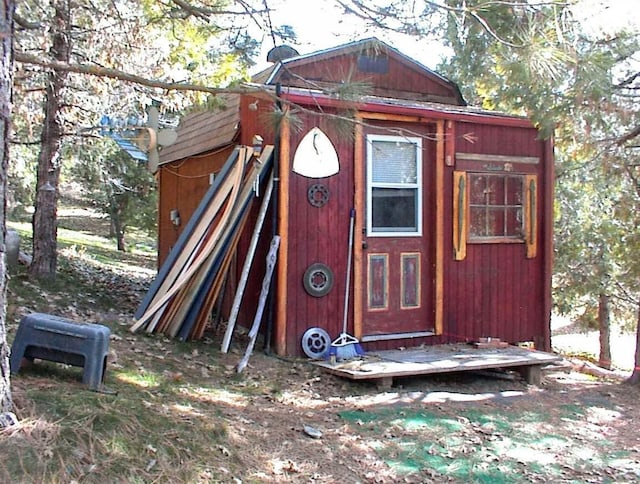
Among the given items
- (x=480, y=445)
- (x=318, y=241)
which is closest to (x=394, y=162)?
(x=318, y=241)

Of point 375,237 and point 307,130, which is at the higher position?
point 307,130

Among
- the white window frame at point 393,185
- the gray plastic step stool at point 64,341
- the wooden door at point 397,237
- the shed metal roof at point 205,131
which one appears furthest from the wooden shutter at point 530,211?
the gray plastic step stool at point 64,341

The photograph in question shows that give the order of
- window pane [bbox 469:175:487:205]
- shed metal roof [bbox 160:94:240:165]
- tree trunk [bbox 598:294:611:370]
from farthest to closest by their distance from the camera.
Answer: tree trunk [bbox 598:294:611:370]
shed metal roof [bbox 160:94:240:165]
window pane [bbox 469:175:487:205]

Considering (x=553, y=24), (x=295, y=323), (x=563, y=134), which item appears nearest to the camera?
(x=553, y=24)

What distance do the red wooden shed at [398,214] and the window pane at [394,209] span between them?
12 millimetres

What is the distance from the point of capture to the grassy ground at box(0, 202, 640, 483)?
375cm

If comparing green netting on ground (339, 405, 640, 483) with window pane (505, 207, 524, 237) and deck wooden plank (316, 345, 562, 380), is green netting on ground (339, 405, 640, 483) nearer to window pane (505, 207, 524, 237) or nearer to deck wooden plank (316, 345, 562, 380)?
deck wooden plank (316, 345, 562, 380)

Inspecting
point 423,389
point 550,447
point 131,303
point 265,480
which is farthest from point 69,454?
point 131,303

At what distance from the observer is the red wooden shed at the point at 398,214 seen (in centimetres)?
718

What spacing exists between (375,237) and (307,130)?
1.38m

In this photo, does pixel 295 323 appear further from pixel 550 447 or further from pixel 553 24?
pixel 553 24

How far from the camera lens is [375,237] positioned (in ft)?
24.8

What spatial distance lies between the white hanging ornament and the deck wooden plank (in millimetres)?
1953

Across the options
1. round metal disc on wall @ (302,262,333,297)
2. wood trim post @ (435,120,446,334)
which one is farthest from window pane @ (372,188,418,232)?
round metal disc on wall @ (302,262,333,297)
